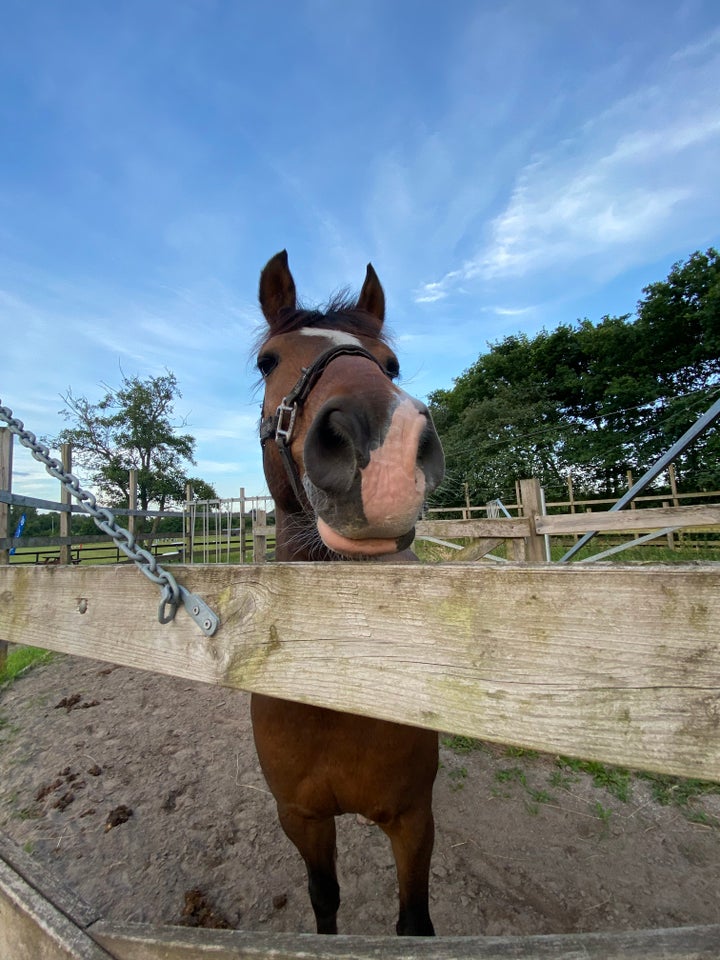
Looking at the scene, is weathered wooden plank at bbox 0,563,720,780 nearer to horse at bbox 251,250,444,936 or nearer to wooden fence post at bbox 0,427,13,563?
horse at bbox 251,250,444,936

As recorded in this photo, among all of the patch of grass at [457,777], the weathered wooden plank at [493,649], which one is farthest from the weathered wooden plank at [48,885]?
the patch of grass at [457,777]

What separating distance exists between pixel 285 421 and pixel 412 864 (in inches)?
74.9

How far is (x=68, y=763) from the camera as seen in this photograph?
12.2ft

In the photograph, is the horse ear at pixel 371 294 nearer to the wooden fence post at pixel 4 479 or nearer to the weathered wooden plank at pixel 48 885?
the weathered wooden plank at pixel 48 885

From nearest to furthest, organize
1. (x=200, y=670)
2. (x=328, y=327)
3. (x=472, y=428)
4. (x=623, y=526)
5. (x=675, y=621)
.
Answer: (x=675, y=621) < (x=200, y=670) < (x=328, y=327) < (x=623, y=526) < (x=472, y=428)

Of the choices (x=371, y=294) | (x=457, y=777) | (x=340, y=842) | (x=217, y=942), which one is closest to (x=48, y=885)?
(x=217, y=942)

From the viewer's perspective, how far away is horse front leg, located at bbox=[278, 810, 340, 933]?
2.00 metres

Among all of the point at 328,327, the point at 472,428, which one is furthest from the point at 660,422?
the point at 328,327

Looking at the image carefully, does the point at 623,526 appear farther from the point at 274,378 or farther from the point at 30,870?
the point at 30,870

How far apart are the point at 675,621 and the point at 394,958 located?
0.76 m

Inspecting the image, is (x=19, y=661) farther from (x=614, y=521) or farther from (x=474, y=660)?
(x=614, y=521)

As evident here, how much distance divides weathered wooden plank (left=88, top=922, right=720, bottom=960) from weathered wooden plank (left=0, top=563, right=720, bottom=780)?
351mm

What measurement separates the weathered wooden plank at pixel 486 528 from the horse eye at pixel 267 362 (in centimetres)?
276

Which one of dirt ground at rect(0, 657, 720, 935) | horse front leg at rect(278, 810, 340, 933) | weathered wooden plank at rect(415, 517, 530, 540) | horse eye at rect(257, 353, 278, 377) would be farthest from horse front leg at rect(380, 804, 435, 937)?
weathered wooden plank at rect(415, 517, 530, 540)
